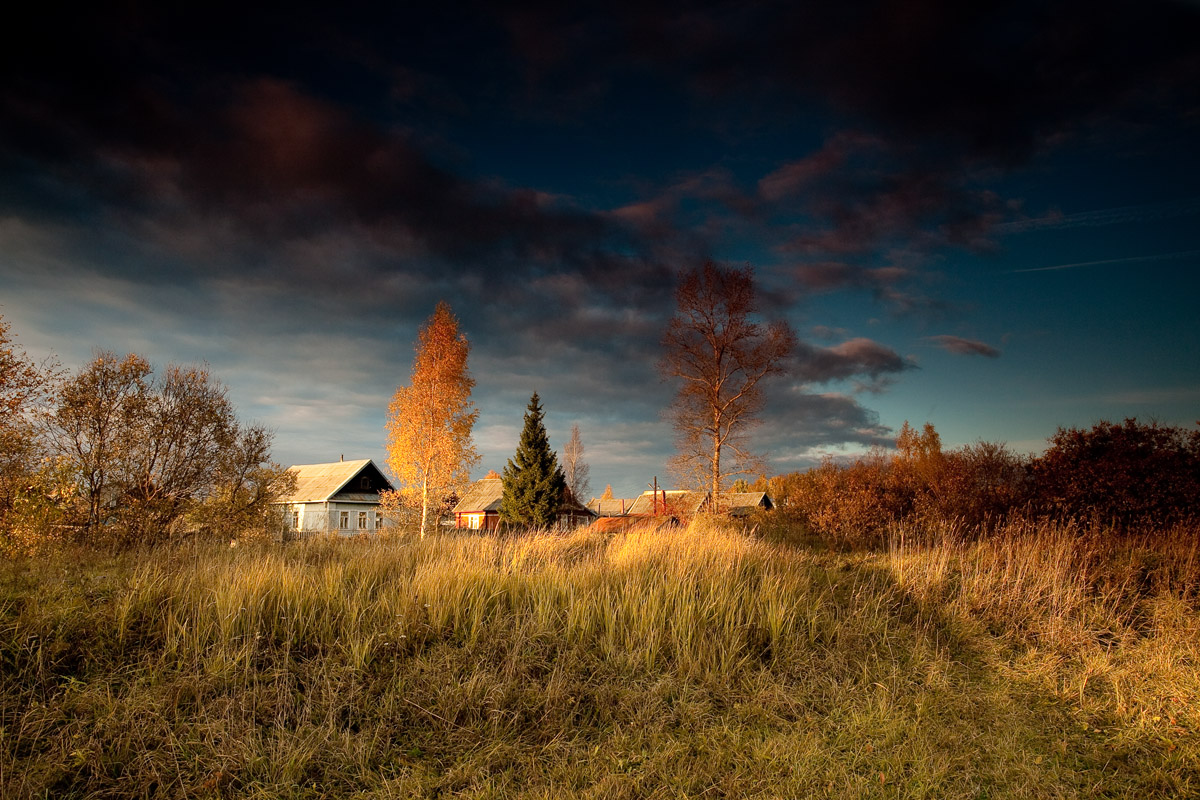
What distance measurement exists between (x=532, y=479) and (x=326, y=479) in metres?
19.1

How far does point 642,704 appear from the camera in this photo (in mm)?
5609

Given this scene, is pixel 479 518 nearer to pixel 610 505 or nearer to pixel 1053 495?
pixel 610 505

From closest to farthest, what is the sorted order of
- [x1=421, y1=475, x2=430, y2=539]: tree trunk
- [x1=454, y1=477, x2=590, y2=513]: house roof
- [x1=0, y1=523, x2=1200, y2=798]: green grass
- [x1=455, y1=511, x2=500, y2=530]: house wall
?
[x1=0, y1=523, x2=1200, y2=798]: green grass
[x1=421, y1=475, x2=430, y2=539]: tree trunk
[x1=454, y1=477, x2=590, y2=513]: house roof
[x1=455, y1=511, x2=500, y2=530]: house wall

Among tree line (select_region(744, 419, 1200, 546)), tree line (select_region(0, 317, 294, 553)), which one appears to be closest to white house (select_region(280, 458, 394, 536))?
tree line (select_region(0, 317, 294, 553))

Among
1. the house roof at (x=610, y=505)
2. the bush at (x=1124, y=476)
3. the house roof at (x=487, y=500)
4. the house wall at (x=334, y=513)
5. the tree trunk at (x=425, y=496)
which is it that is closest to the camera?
the bush at (x=1124, y=476)

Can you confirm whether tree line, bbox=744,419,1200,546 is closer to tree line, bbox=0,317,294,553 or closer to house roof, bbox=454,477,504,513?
tree line, bbox=0,317,294,553

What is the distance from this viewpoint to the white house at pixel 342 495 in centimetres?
4472

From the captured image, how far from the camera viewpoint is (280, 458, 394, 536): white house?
4472 cm

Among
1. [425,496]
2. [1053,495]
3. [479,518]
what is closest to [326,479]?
[479,518]

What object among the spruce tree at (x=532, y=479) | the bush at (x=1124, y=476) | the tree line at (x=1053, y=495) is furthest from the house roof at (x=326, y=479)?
the bush at (x=1124, y=476)

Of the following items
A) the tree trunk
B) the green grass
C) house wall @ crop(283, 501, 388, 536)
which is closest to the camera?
the green grass

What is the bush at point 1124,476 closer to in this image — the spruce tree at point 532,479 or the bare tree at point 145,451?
the bare tree at point 145,451

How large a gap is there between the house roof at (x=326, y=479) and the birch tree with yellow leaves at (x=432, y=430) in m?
21.5

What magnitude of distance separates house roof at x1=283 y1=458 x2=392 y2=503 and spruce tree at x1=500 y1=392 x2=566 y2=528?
14336 millimetres
